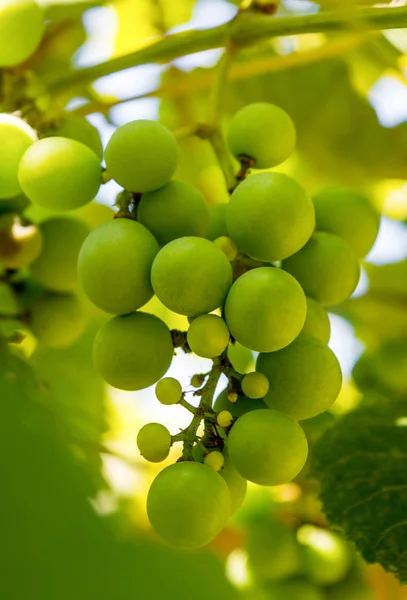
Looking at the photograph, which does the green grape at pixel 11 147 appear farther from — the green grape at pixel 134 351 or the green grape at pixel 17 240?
the green grape at pixel 134 351

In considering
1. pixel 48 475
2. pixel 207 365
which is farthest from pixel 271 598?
pixel 48 475

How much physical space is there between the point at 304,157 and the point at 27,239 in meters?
0.78

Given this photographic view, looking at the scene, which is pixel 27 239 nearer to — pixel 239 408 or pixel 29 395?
pixel 29 395

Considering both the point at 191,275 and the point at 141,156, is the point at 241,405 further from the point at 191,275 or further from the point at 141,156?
the point at 141,156

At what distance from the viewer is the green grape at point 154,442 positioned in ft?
2.10

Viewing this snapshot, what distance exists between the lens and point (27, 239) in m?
0.98

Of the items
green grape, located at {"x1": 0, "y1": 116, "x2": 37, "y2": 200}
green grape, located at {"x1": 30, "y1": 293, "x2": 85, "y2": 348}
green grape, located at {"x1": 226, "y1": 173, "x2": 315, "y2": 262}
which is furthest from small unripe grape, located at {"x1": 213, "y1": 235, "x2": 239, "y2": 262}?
green grape, located at {"x1": 30, "y1": 293, "x2": 85, "y2": 348}

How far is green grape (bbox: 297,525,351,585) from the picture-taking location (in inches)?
50.7

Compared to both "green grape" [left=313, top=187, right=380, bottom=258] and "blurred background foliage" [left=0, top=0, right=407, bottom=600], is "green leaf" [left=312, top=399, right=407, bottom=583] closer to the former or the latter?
"blurred background foliage" [left=0, top=0, right=407, bottom=600]

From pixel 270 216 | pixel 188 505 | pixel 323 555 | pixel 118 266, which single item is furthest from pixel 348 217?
pixel 323 555

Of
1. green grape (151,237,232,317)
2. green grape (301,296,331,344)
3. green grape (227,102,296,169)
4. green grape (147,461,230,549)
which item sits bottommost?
green grape (147,461,230,549)

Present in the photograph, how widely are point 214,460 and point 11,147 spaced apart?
1.45 ft

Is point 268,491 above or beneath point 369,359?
beneath

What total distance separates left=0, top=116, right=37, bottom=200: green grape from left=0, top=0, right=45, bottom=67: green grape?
199 millimetres
